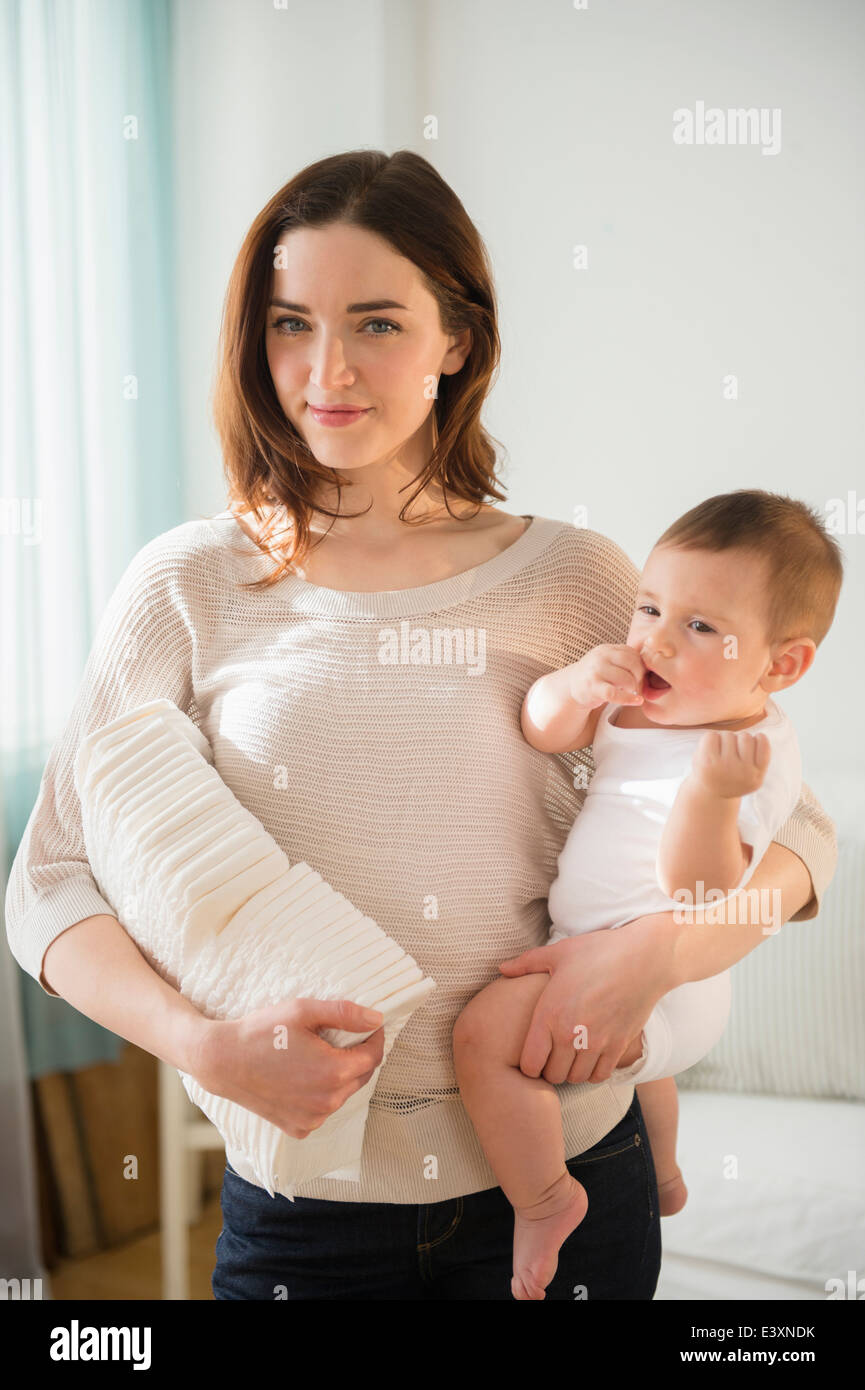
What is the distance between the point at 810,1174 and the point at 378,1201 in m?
1.04

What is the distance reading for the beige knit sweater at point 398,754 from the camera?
35.5 inches

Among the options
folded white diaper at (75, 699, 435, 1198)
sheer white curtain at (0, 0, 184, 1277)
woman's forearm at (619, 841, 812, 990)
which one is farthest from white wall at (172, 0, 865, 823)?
folded white diaper at (75, 699, 435, 1198)

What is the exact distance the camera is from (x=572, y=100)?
188 cm

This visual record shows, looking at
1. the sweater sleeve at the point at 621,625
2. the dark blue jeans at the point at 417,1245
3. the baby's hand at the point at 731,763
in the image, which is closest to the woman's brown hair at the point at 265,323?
the sweater sleeve at the point at 621,625

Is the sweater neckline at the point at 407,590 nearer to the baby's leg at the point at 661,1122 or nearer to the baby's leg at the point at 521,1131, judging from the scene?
the baby's leg at the point at 521,1131

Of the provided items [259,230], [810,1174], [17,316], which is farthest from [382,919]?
[17,316]

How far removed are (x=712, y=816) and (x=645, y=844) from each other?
3.9 inches

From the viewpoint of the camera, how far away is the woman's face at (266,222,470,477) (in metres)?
0.90

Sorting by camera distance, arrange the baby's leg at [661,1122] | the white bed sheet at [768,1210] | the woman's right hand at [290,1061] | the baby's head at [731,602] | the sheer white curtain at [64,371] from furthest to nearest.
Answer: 1. the sheer white curtain at [64,371]
2. the white bed sheet at [768,1210]
3. the baby's leg at [661,1122]
4. the baby's head at [731,602]
5. the woman's right hand at [290,1061]

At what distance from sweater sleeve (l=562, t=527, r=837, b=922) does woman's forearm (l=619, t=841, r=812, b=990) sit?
1.0 inches

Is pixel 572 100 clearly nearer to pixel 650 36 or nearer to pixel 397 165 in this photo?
pixel 650 36

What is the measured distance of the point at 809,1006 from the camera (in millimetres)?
1838

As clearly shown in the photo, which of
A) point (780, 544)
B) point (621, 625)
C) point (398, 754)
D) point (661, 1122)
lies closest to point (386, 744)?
point (398, 754)

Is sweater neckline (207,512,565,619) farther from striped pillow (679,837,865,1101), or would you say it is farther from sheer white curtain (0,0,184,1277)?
striped pillow (679,837,865,1101)
